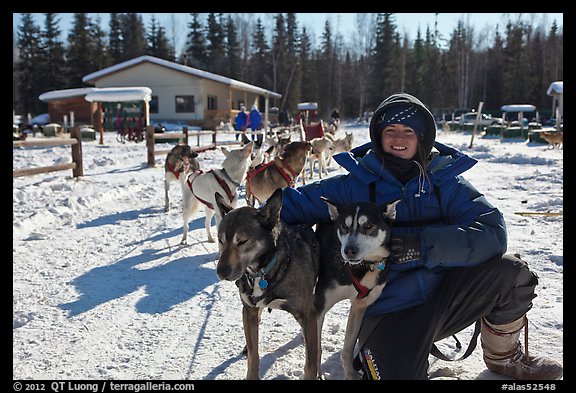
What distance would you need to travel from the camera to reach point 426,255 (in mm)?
2367

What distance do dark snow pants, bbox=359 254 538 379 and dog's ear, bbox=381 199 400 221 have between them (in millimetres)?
493

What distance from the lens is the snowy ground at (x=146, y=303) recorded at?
2.77 m

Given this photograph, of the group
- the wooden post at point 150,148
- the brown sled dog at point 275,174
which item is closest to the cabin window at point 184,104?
the wooden post at point 150,148

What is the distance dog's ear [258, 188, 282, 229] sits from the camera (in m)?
2.35

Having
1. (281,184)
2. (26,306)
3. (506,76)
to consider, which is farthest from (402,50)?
(26,306)

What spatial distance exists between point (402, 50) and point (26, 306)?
185 ft

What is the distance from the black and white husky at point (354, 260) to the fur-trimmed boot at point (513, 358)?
72 cm

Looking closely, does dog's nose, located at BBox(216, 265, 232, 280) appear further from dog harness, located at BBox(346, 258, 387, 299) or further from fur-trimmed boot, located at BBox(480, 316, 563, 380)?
fur-trimmed boot, located at BBox(480, 316, 563, 380)

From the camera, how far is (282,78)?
51.7 metres

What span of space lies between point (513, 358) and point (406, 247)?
0.95m

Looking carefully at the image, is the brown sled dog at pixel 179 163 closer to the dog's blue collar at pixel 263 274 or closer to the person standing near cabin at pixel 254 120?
the dog's blue collar at pixel 263 274

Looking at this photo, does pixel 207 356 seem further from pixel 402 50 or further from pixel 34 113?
pixel 402 50

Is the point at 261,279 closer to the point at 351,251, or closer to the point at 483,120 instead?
the point at 351,251

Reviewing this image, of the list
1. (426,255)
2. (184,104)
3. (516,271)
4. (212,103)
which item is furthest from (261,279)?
(212,103)
